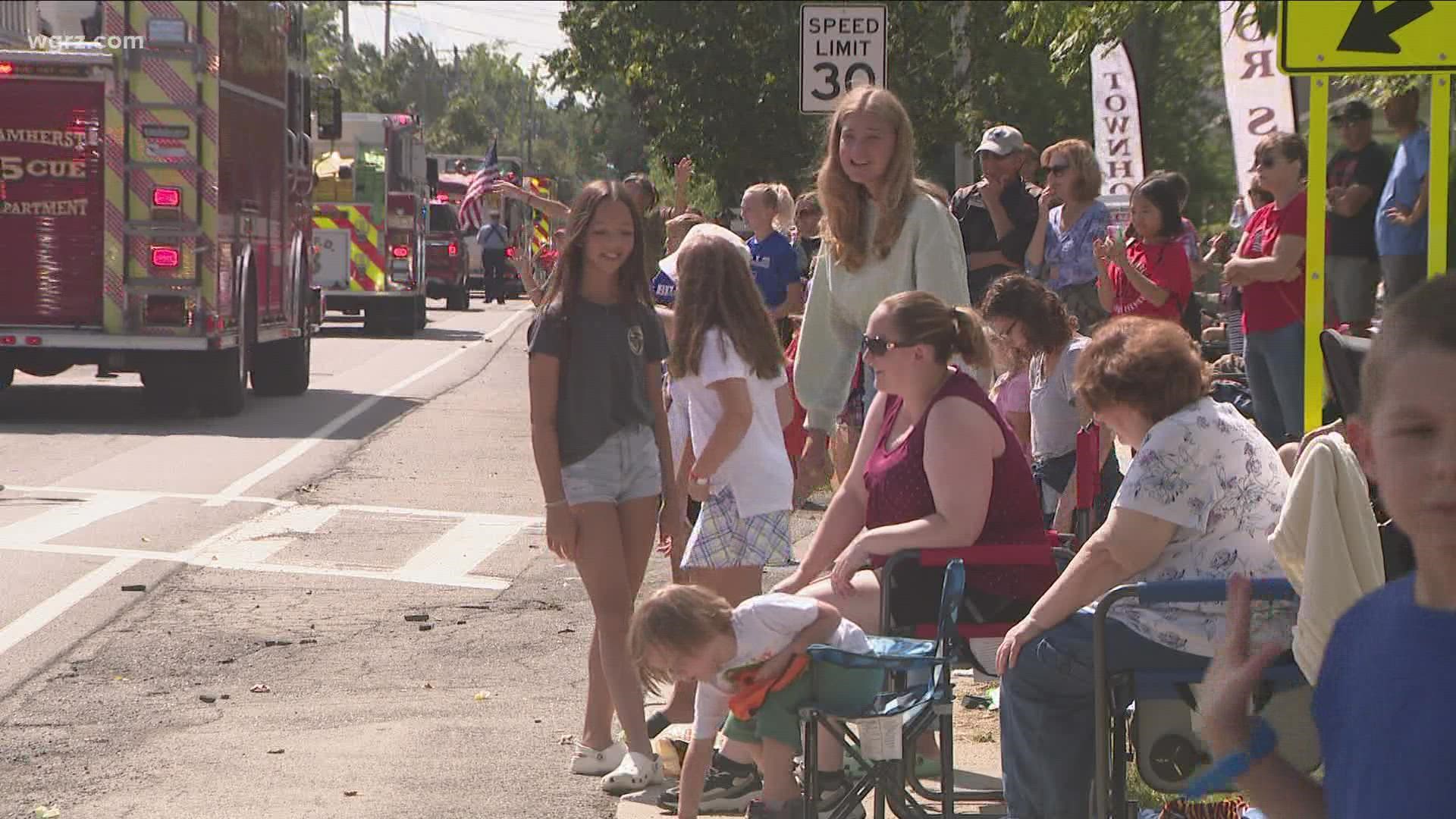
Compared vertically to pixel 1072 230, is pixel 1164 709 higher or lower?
lower

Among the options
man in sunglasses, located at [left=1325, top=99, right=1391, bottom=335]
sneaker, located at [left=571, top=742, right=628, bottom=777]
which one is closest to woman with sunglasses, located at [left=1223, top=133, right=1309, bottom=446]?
man in sunglasses, located at [left=1325, top=99, right=1391, bottom=335]

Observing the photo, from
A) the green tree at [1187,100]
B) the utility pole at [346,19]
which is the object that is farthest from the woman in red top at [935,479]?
the utility pole at [346,19]

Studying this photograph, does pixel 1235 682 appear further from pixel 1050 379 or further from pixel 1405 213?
pixel 1405 213

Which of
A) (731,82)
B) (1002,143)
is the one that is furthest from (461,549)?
(731,82)

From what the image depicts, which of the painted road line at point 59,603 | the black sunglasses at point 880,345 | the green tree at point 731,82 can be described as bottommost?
the painted road line at point 59,603

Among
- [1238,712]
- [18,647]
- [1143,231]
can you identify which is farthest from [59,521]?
[1238,712]

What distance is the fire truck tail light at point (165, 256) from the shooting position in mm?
16344

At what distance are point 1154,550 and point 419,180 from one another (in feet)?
96.6

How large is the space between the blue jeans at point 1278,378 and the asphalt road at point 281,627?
126 inches

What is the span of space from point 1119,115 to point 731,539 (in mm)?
14914

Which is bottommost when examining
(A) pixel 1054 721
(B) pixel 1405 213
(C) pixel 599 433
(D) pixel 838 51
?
(A) pixel 1054 721

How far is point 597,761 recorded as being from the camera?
6348 mm

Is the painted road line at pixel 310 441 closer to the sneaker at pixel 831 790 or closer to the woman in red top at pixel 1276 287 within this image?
the woman in red top at pixel 1276 287

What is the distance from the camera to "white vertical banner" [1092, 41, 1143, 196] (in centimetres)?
2053
